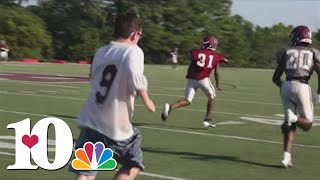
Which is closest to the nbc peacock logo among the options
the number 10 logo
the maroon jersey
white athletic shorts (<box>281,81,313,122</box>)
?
the number 10 logo

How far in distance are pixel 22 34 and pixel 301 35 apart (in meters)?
49.1

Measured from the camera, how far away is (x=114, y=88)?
5.39 metres

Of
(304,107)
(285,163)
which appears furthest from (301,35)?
(285,163)

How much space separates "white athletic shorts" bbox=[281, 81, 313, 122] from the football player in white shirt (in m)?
3.50

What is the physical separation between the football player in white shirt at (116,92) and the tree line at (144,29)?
167 ft

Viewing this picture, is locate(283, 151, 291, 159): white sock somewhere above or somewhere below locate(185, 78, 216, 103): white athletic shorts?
below

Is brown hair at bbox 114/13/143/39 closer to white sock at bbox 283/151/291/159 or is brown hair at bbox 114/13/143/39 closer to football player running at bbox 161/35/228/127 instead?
white sock at bbox 283/151/291/159

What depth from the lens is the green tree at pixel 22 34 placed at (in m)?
54.9

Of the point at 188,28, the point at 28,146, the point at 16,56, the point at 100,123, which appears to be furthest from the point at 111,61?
the point at 188,28

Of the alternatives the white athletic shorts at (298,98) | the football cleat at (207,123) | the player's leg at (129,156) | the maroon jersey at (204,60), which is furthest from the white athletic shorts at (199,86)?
the player's leg at (129,156)

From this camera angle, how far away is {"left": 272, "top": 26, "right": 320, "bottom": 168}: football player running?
8508 mm

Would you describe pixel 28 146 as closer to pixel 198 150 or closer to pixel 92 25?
pixel 198 150

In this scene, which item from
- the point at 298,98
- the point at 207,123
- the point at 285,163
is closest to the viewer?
the point at 285,163

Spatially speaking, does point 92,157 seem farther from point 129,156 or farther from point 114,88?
point 114,88
